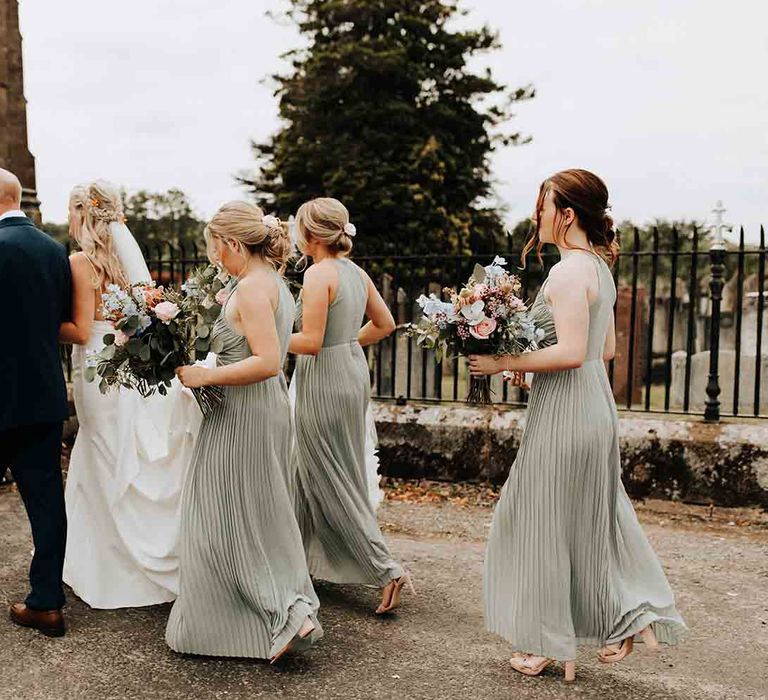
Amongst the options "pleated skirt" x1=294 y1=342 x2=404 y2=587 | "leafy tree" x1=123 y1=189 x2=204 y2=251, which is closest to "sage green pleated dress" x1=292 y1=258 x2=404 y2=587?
"pleated skirt" x1=294 y1=342 x2=404 y2=587

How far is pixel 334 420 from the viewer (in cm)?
460

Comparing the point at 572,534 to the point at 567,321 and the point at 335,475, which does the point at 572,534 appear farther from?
the point at 335,475

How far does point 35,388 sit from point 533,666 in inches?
97.7

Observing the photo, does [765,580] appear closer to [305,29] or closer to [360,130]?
[360,130]

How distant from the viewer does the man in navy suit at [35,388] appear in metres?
4.02

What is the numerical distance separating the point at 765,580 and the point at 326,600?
257 cm

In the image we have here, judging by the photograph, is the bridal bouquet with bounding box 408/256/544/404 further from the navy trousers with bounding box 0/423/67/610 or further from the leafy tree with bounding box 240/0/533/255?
the leafy tree with bounding box 240/0/533/255

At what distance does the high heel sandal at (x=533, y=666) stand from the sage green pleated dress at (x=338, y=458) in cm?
86

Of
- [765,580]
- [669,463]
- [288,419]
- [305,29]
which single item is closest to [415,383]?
[669,463]

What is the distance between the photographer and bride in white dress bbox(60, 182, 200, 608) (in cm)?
451

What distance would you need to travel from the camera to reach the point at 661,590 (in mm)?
3770

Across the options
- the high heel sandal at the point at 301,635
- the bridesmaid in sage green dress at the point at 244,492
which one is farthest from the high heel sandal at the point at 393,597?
the high heel sandal at the point at 301,635

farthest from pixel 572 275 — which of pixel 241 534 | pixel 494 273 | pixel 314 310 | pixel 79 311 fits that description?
pixel 79 311

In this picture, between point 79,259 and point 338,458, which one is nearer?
point 79,259
